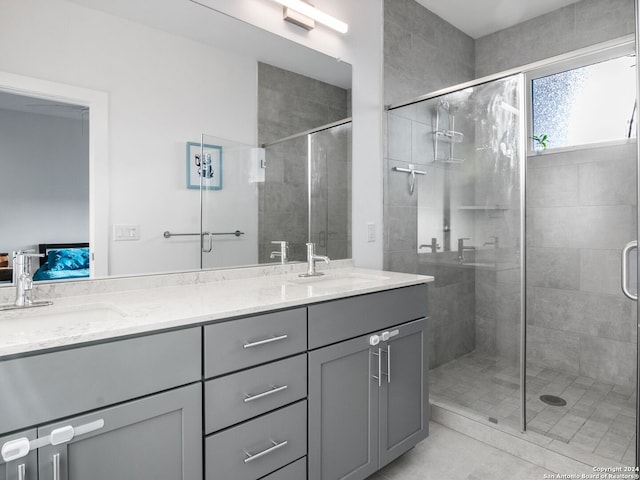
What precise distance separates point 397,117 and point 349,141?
0.40 metres

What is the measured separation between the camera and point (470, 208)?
239 cm

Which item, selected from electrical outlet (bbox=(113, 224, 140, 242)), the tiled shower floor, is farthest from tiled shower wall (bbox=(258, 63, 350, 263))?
the tiled shower floor

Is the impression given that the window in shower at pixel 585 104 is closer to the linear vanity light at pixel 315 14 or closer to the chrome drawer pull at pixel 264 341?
the linear vanity light at pixel 315 14

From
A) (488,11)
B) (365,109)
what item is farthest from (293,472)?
(488,11)

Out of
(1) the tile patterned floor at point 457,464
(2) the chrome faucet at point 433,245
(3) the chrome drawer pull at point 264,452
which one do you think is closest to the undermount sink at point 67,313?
(3) the chrome drawer pull at point 264,452

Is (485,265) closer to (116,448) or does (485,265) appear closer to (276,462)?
(276,462)

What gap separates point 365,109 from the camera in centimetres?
245

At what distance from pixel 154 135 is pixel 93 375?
39.9 inches

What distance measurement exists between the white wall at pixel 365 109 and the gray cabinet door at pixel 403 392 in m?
0.73

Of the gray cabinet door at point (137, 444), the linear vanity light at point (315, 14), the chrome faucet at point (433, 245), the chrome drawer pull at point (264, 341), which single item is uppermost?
the linear vanity light at point (315, 14)

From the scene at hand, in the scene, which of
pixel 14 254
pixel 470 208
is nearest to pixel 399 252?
pixel 470 208

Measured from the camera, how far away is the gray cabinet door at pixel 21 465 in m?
0.83

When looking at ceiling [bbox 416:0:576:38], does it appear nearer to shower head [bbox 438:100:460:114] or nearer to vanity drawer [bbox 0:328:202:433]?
shower head [bbox 438:100:460:114]

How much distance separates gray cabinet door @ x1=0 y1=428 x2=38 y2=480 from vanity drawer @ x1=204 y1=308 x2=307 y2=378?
42 centimetres
